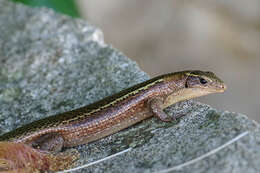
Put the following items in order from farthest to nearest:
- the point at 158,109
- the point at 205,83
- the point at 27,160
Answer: the point at 205,83 < the point at 158,109 < the point at 27,160

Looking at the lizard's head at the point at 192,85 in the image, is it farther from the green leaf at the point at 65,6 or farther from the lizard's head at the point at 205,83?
the green leaf at the point at 65,6

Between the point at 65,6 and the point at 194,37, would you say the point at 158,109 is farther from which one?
the point at 194,37

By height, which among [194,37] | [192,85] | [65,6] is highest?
[65,6]

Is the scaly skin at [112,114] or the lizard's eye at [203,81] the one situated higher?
the lizard's eye at [203,81]

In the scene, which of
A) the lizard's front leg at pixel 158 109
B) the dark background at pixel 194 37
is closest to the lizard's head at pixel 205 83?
the lizard's front leg at pixel 158 109

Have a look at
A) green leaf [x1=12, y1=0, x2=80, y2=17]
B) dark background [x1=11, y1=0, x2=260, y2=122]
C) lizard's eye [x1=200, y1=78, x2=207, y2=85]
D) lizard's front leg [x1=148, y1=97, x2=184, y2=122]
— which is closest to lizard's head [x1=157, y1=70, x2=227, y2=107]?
lizard's eye [x1=200, y1=78, x2=207, y2=85]

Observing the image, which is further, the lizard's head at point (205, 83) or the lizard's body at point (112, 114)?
the lizard's head at point (205, 83)

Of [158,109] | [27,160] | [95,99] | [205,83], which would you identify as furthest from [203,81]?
[27,160]
